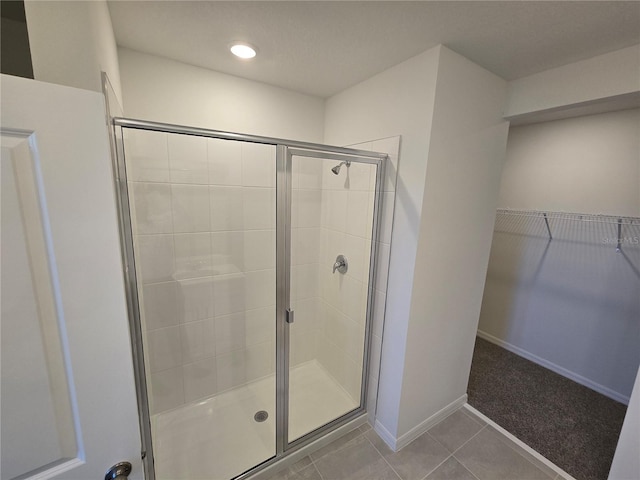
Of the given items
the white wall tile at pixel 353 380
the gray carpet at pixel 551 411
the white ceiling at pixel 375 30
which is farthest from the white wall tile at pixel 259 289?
the gray carpet at pixel 551 411

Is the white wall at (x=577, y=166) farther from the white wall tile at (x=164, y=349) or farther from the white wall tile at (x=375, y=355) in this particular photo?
the white wall tile at (x=164, y=349)

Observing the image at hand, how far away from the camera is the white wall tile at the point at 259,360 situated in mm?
2184

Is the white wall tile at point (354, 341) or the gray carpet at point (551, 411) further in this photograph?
the white wall tile at point (354, 341)

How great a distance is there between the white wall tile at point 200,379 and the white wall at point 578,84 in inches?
A: 108

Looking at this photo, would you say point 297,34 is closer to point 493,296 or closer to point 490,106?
point 490,106

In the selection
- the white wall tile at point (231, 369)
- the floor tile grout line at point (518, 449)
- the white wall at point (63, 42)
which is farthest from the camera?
the white wall tile at point (231, 369)

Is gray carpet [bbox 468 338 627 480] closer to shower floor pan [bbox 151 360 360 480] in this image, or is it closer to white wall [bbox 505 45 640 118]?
shower floor pan [bbox 151 360 360 480]

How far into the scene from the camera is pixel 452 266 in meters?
1.73

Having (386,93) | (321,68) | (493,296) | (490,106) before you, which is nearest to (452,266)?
(490,106)

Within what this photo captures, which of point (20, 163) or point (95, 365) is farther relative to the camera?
point (95, 365)

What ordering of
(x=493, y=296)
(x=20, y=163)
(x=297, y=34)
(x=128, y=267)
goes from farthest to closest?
(x=493, y=296)
(x=297, y=34)
(x=128, y=267)
(x=20, y=163)

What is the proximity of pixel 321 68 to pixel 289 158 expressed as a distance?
28.1 inches

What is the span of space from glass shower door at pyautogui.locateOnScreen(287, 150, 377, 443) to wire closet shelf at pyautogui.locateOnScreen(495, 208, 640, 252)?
1.75 meters

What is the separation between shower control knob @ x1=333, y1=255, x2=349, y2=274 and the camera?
2.08 meters
